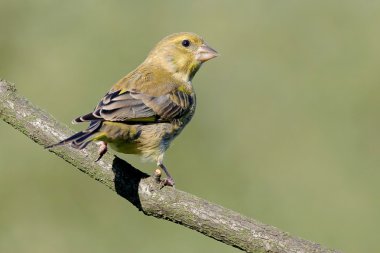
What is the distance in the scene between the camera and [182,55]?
24.1ft

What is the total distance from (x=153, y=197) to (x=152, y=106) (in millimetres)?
835

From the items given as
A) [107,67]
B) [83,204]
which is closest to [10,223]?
[83,204]

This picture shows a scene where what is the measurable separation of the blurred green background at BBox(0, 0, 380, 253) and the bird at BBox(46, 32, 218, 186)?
3.10m

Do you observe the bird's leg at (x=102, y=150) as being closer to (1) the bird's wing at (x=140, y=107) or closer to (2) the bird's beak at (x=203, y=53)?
(1) the bird's wing at (x=140, y=107)

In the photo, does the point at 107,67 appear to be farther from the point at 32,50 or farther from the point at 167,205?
the point at 167,205

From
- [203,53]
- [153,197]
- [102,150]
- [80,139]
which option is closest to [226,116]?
[203,53]

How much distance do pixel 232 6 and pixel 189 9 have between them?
0.64m

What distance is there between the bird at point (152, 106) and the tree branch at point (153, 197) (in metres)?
0.11

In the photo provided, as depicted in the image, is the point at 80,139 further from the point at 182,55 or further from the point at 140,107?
the point at 182,55

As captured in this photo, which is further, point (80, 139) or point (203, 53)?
point (203, 53)

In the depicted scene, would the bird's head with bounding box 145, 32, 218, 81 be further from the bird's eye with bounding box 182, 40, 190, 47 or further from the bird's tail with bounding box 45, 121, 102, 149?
the bird's tail with bounding box 45, 121, 102, 149

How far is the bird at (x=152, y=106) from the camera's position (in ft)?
19.5

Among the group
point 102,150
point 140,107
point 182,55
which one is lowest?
point 102,150

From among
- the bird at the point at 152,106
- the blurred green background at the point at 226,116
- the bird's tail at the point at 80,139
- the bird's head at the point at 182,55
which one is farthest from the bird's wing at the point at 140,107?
the blurred green background at the point at 226,116
